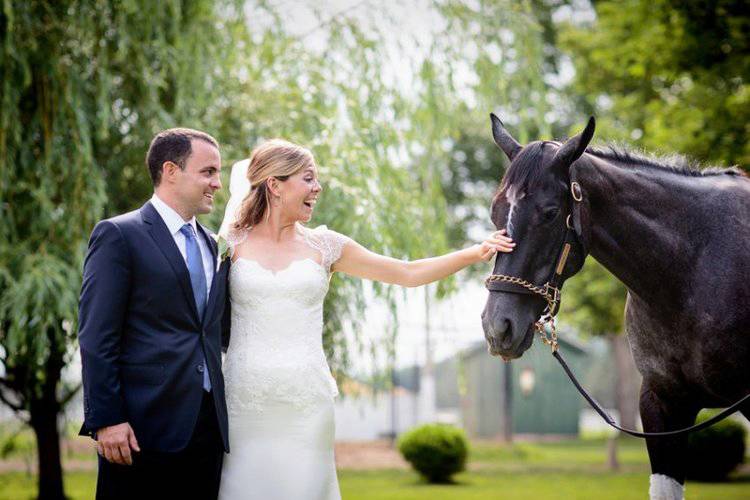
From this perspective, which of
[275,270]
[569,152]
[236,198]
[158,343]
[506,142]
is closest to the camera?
[158,343]

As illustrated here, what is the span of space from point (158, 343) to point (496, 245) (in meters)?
1.34

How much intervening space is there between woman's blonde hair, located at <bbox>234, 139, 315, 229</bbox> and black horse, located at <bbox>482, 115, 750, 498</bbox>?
2.75ft

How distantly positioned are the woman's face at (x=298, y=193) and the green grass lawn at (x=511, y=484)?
869 cm

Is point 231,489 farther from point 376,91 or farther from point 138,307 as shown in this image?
point 376,91

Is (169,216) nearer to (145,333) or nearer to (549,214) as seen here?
(145,333)

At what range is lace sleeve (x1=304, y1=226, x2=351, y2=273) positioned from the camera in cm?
354

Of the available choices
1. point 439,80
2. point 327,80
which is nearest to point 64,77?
point 327,80

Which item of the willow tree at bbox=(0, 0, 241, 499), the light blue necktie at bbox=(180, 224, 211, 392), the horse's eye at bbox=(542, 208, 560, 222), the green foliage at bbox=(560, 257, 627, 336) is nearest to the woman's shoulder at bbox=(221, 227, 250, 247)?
the light blue necktie at bbox=(180, 224, 211, 392)

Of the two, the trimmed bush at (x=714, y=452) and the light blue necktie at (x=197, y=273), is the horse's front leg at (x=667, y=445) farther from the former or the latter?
the trimmed bush at (x=714, y=452)

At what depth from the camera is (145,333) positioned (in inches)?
121

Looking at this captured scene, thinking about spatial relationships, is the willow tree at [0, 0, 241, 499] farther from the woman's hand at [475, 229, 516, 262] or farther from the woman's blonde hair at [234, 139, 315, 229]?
the woman's hand at [475, 229, 516, 262]

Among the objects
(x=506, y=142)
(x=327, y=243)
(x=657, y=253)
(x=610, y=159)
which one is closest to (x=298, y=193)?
(x=327, y=243)

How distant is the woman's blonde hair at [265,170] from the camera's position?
3412 mm

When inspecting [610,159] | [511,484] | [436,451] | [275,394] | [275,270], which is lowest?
[511,484]
